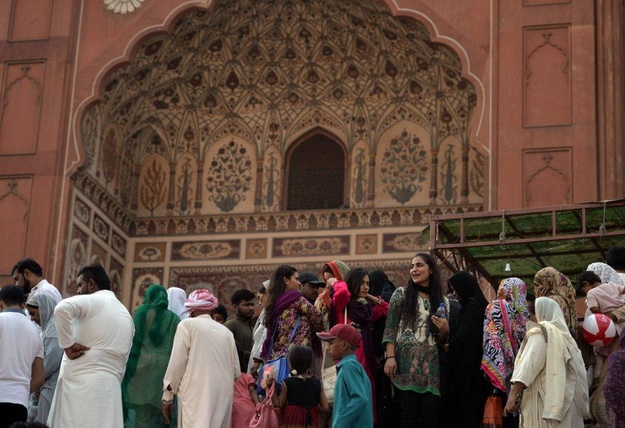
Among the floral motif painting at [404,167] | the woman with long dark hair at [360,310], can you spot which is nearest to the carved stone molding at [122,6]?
the floral motif painting at [404,167]

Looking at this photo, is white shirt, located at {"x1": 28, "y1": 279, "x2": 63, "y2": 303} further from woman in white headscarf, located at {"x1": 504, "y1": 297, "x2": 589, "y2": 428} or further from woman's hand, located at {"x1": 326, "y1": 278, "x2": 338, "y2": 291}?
woman in white headscarf, located at {"x1": 504, "y1": 297, "x2": 589, "y2": 428}

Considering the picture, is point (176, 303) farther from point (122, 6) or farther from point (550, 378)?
point (122, 6)

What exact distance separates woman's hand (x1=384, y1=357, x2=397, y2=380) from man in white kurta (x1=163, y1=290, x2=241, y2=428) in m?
1.06

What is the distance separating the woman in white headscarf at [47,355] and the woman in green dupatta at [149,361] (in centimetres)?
53

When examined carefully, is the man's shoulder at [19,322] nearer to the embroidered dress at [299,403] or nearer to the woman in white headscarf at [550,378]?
the embroidered dress at [299,403]

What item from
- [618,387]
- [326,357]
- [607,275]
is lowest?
[618,387]

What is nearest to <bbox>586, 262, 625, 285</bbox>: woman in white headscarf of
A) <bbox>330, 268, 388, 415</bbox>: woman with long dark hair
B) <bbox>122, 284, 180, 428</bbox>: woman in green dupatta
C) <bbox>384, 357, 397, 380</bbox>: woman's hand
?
<bbox>330, 268, 388, 415</bbox>: woman with long dark hair

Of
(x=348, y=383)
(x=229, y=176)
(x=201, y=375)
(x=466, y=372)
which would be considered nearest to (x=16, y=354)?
(x=201, y=375)

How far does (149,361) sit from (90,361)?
2.27 ft

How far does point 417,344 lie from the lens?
8.71 m

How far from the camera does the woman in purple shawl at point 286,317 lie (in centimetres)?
896

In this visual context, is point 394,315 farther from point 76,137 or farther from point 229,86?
point 229,86

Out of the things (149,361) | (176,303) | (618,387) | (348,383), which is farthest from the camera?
(176,303)

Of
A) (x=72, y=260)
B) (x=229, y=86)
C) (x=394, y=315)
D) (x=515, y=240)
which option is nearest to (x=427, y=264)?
(x=394, y=315)
